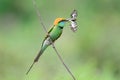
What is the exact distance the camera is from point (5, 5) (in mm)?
7680

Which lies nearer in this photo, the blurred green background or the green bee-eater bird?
the green bee-eater bird

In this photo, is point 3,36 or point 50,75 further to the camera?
point 3,36

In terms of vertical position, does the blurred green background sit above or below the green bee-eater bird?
below

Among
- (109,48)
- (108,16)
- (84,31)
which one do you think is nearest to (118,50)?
(109,48)

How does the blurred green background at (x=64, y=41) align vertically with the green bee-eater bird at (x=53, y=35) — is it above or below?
below

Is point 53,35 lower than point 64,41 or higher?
higher

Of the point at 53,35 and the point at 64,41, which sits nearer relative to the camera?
the point at 53,35

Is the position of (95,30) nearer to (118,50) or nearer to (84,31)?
(84,31)

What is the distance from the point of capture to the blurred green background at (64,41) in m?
3.74

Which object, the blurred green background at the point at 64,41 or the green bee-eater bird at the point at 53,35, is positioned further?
the blurred green background at the point at 64,41

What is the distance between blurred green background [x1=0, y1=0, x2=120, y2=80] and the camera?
3.74 meters

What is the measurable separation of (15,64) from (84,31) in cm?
142

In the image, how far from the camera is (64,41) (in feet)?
17.8

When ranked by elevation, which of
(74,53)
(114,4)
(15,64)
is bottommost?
(114,4)
